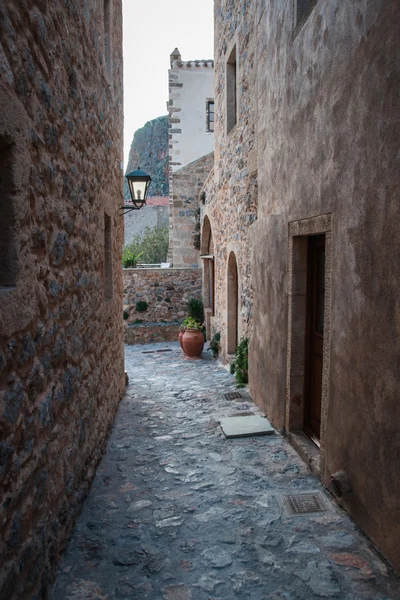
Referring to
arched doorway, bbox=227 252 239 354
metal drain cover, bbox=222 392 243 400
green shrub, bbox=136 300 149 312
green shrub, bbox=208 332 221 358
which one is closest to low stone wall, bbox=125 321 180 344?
green shrub, bbox=136 300 149 312

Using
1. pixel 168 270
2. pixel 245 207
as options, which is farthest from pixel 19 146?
pixel 168 270

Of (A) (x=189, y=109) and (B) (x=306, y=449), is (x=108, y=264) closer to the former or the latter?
(B) (x=306, y=449)

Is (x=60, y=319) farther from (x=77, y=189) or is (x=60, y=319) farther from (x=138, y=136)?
(x=138, y=136)

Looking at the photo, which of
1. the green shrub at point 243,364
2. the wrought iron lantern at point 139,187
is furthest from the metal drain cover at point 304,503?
the wrought iron lantern at point 139,187

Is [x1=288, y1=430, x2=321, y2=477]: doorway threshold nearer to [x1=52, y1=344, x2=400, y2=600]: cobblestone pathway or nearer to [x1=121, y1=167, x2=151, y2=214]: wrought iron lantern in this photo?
[x1=52, y1=344, x2=400, y2=600]: cobblestone pathway

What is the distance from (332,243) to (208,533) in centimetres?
219

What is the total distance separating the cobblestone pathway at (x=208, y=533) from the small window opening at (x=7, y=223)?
171cm

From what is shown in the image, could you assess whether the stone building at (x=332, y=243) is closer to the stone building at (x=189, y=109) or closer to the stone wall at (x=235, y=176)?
the stone wall at (x=235, y=176)

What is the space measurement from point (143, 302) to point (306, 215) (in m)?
9.13

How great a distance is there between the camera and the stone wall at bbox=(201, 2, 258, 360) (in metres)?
6.39

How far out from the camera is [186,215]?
Result: 1448 cm

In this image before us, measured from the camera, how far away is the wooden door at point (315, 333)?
4.16 meters

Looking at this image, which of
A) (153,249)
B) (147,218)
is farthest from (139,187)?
(147,218)

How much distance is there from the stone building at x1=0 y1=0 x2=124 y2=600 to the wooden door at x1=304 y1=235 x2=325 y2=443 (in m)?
2.00
